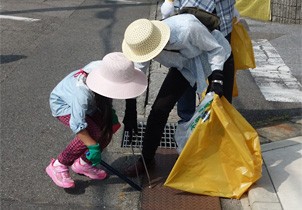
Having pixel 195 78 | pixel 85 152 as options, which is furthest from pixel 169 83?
pixel 85 152

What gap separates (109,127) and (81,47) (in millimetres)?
3637

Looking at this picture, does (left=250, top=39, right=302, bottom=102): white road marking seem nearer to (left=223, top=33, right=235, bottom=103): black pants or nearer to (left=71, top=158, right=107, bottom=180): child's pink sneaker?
(left=223, top=33, right=235, bottom=103): black pants

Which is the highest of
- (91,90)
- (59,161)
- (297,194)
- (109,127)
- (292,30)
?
(91,90)

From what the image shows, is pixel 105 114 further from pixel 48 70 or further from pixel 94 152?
pixel 48 70

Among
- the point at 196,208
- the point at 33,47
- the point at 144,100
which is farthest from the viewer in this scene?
the point at 33,47

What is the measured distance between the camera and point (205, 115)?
3.20 meters

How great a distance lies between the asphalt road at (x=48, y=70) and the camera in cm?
344

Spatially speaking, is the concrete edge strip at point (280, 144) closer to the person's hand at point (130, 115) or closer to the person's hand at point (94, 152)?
the person's hand at point (130, 115)

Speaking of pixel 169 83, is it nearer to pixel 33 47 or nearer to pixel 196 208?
pixel 196 208

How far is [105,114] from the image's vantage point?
3111mm

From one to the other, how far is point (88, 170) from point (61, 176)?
0.22 m

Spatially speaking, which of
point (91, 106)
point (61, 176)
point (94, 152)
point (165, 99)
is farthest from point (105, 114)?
point (61, 176)

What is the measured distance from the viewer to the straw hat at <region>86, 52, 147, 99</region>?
2.89 meters

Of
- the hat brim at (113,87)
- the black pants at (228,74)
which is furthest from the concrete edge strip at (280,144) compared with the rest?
the hat brim at (113,87)
